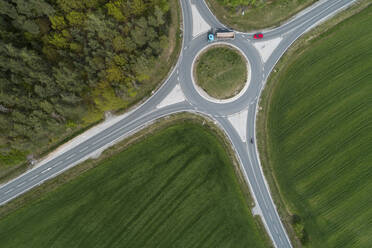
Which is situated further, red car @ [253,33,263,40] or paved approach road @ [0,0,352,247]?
red car @ [253,33,263,40]

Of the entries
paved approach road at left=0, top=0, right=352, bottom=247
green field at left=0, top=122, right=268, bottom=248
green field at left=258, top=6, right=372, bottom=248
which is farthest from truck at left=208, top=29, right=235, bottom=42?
green field at left=0, top=122, right=268, bottom=248

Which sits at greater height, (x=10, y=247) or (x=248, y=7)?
(x=248, y=7)

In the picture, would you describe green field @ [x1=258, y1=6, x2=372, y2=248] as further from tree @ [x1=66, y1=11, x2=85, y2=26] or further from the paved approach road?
tree @ [x1=66, y1=11, x2=85, y2=26]

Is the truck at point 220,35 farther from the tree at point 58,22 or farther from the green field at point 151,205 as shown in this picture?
the tree at point 58,22

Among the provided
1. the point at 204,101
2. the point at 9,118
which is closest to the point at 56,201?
the point at 9,118

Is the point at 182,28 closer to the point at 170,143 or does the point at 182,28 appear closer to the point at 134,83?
the point at 134,83

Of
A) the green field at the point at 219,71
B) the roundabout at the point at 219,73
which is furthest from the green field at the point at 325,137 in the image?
the green field at the point at 219,71
